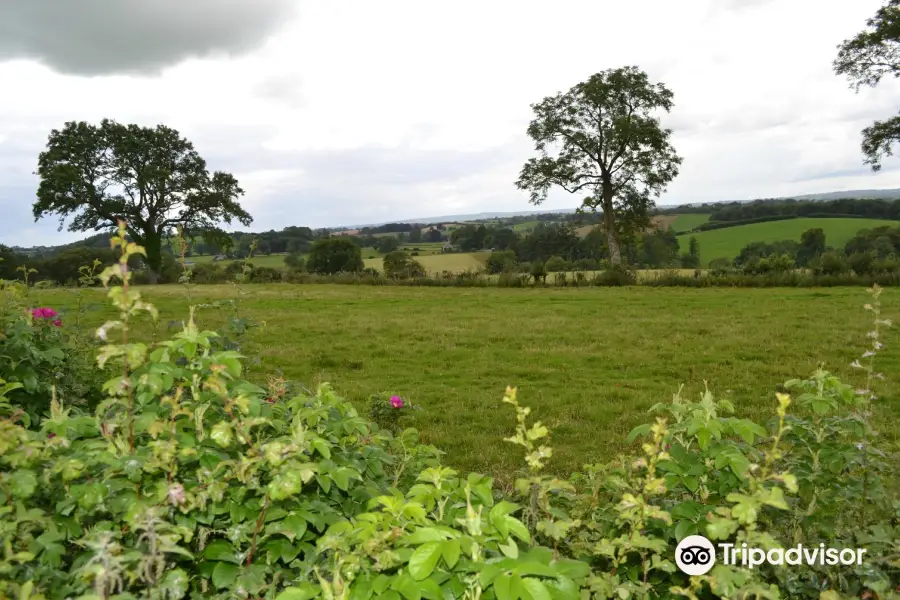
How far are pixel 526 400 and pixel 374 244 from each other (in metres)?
59.4

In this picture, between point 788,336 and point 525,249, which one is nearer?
point 788,336

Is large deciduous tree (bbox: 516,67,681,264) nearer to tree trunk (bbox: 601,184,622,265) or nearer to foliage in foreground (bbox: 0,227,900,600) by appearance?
tree trunk (bbox: 601,184,622,265)

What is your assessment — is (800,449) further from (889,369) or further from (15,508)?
(889,369)

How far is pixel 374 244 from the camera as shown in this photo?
2606 inches

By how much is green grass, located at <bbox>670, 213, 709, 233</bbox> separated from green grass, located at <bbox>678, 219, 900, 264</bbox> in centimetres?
579

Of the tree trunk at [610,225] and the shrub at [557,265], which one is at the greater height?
the tree trunk at [610,225]

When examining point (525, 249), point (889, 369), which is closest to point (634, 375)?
point (889, 369)

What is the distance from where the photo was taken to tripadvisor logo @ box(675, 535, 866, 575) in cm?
211

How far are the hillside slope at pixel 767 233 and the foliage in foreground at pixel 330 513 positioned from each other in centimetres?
5373

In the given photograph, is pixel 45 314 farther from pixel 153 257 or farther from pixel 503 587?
pixel 153 257

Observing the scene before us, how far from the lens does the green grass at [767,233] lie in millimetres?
53406

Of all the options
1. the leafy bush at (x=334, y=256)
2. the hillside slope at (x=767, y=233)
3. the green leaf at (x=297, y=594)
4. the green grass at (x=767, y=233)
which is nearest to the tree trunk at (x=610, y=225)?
the leafy bush at (x=334, y=256)

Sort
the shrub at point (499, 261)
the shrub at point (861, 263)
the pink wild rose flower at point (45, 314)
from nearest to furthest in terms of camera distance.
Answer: the pink wild rose flower at point (45, 314) < the shrub at point (861, 263) < the shrub at point (499, 261)

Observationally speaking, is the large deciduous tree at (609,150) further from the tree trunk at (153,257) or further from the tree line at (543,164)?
→ the tree trunk at (153,257)
